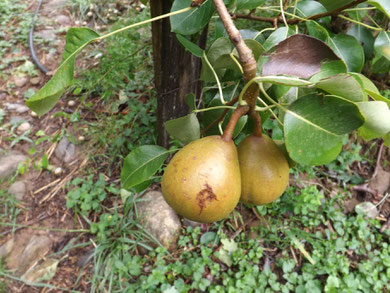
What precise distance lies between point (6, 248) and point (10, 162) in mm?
643

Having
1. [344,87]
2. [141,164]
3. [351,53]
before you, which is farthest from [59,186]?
[344,87]

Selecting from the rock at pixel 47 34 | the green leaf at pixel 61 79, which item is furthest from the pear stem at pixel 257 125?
the rock at pixel 47 34

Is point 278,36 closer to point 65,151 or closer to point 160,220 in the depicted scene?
point 160,220

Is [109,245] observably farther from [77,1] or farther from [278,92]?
[77,1]

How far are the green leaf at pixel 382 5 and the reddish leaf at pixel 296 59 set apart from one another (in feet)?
0.76

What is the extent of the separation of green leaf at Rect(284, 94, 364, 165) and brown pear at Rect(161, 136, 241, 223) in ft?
0.39

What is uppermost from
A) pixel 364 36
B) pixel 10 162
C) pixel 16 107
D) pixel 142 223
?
pixel 364 36

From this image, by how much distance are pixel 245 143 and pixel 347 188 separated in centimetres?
157

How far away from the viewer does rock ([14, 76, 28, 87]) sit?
2684mm

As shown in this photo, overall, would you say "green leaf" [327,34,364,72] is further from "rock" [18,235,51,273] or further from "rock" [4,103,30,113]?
"rock" [4,103,30,113]

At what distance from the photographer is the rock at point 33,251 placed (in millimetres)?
1762

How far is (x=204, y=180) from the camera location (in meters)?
0.51

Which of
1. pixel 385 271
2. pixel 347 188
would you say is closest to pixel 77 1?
pixel 347 188

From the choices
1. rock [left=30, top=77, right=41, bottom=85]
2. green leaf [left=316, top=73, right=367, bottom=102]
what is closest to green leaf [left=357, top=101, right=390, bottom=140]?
green leaf [left=316, top=73, right=367, bottom=102]
